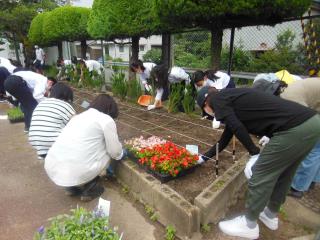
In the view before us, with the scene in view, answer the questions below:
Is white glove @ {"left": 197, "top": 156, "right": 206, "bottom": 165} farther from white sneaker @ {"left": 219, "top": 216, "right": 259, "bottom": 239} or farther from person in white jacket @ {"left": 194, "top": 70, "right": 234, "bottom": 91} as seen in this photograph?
person in white jacket @ {"left": 194, "top": 70, "right": 234, "bottom": 91}

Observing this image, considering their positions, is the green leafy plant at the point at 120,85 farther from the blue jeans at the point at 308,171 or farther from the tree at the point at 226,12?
the blue jeans at the point at 308,171

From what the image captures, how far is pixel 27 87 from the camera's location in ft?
15.8

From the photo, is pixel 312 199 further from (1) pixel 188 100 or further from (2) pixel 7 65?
(2) pixel 7 65

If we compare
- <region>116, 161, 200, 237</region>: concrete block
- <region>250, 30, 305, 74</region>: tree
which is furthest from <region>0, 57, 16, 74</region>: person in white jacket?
<region>250, 30, 305, 74</region>: tree

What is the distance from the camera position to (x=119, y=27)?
21.1 ft

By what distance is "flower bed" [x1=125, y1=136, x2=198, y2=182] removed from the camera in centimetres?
287

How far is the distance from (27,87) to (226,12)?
3.68m

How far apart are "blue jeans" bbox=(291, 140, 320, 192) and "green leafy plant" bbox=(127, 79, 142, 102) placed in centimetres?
441

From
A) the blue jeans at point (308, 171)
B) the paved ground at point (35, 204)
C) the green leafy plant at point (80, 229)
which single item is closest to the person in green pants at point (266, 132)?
the blue jeans at point (308, 171)

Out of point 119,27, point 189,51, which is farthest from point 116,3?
point 189,51

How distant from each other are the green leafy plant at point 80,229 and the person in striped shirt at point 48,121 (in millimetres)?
1612

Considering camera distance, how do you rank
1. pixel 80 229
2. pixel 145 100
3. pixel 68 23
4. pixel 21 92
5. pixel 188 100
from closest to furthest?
pixel 80 229 < pixel 21 92 < pixel 188 100 < pixel 145 100 < pixel 68 23

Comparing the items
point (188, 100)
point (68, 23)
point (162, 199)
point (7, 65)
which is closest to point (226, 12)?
point (188, 100)

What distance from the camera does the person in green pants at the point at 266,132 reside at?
204cm
